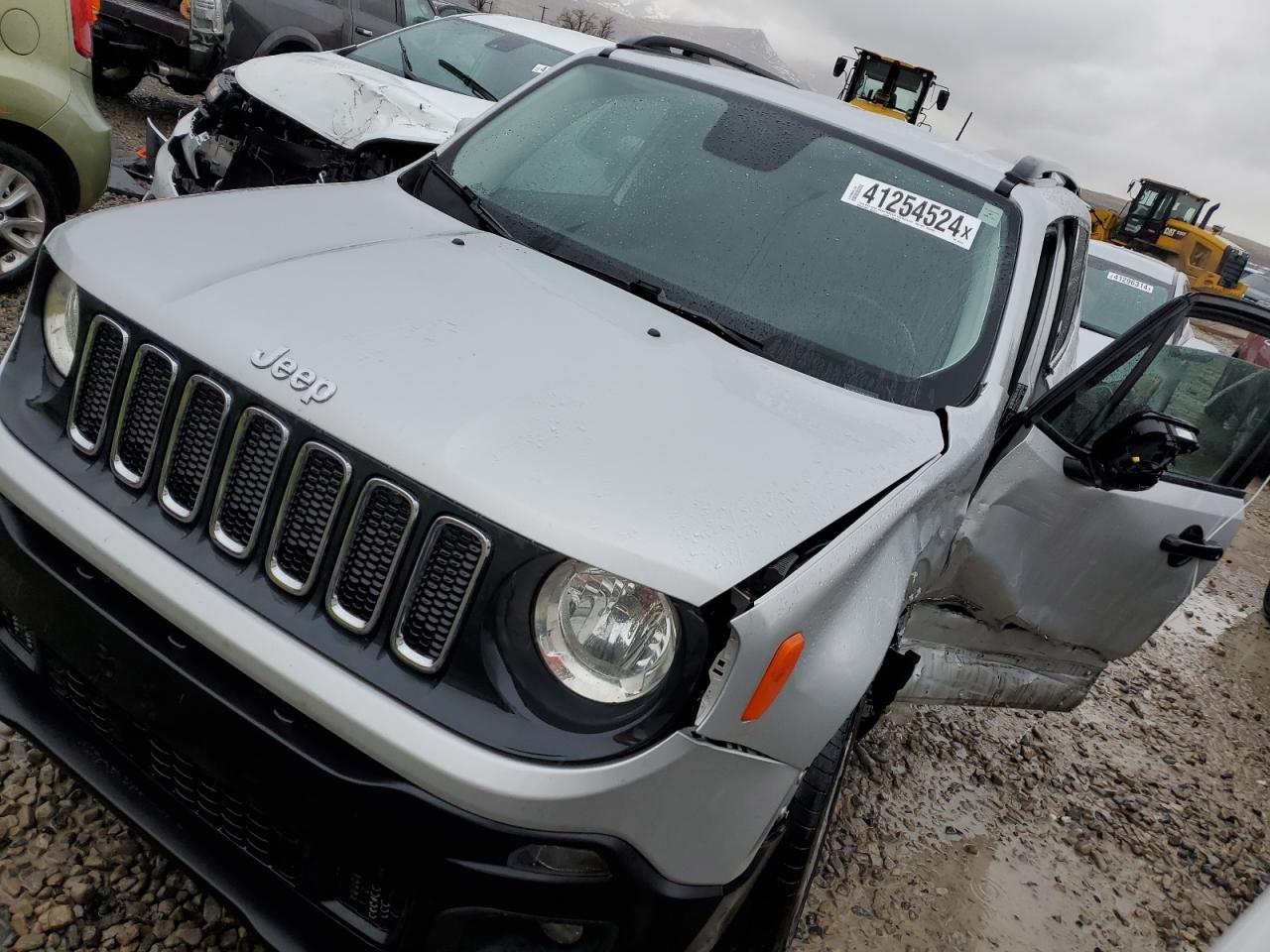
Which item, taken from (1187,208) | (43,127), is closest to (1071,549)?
(43,127)

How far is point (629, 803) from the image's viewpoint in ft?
4.80

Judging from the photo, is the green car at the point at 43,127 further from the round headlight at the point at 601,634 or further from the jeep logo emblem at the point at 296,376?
the round headlight at the point at 601,634

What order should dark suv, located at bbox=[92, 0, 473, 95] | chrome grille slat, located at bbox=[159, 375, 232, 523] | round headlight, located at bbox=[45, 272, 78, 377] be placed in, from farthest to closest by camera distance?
1. dark suv, located at bbox=[92, 0, 473, 95]
2. round headlight, located at bbox=[45, 272, 78, 377]
3. chrome grille slat, located at bbox=[159, 375, 232, 523]

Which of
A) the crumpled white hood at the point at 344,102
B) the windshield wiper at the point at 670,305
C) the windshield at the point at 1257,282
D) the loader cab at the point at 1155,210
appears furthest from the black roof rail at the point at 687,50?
the windshield at the point at 1257,282

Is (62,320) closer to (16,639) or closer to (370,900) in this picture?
(16,639)

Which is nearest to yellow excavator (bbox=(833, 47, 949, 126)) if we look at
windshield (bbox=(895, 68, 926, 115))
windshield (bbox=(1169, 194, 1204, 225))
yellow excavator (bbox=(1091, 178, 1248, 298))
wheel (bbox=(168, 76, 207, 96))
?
windshield (bbox=(895, 68, 926, 115))

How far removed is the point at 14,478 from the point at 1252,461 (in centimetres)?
323

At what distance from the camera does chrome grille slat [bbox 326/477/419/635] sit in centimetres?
154

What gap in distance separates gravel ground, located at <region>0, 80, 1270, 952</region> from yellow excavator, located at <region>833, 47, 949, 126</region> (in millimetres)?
15599

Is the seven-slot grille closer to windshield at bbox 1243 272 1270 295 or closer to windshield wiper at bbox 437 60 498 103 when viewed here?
windshield wiper at bbox 437 60 498 103

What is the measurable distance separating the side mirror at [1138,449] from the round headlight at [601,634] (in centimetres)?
145

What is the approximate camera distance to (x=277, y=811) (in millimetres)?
1573

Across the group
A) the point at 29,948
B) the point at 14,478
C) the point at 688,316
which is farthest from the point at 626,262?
the point at 29,948

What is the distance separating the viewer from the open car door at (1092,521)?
2.71 metres
